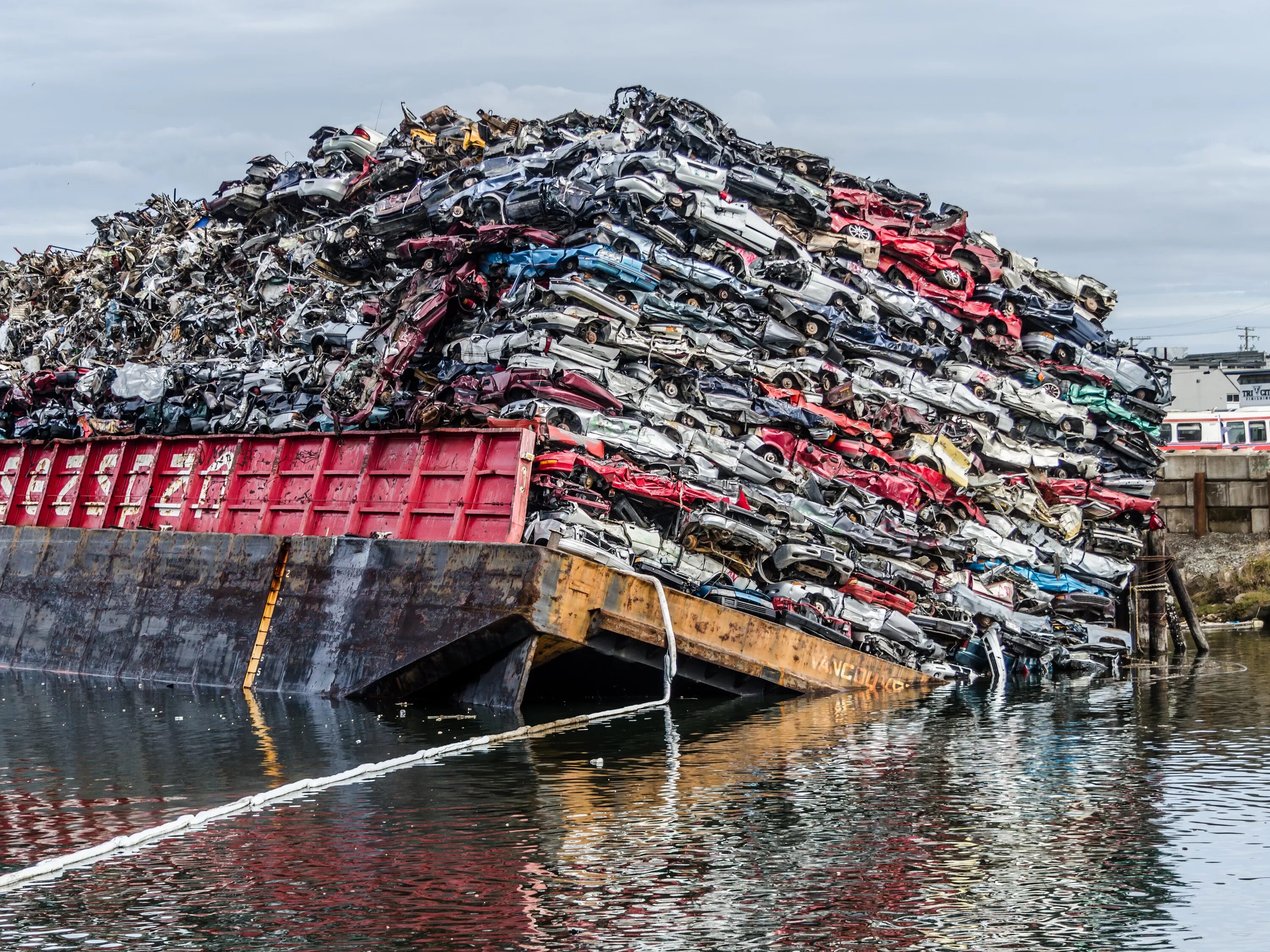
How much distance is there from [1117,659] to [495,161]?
495 inches

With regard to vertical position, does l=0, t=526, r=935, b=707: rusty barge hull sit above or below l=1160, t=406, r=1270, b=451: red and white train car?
below

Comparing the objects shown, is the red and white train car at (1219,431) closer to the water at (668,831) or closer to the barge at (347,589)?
the barge at (347,589)

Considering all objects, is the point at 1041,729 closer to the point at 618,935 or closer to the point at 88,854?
the point at 618,935

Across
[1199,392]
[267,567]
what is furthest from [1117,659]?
[1199,392]

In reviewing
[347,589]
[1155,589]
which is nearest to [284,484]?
[347,589]

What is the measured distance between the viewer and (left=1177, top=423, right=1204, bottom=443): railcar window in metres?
34.8

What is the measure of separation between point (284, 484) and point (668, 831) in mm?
11101

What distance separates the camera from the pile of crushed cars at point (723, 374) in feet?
63.6

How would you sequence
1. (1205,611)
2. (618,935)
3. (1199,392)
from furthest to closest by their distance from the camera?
1. (1199,392)
2. (1205,611)
3. (618,935)

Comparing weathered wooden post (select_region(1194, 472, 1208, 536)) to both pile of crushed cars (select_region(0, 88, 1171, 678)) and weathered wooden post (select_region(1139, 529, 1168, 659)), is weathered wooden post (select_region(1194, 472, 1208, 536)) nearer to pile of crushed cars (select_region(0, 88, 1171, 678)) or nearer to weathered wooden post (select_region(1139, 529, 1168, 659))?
pile of crushed cars (select_region(0, 88, 1171, 678))

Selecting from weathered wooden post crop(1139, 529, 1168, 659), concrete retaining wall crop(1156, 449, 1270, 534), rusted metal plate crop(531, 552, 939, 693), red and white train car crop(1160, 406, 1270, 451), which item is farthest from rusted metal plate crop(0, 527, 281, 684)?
red and white train car crop(1160, 406, 1270, 451)

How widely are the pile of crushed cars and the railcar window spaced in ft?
27.0

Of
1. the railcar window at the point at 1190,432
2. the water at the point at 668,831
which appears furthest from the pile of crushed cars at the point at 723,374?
the railcar window at the point at 1190,432

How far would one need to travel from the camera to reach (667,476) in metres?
19.0
